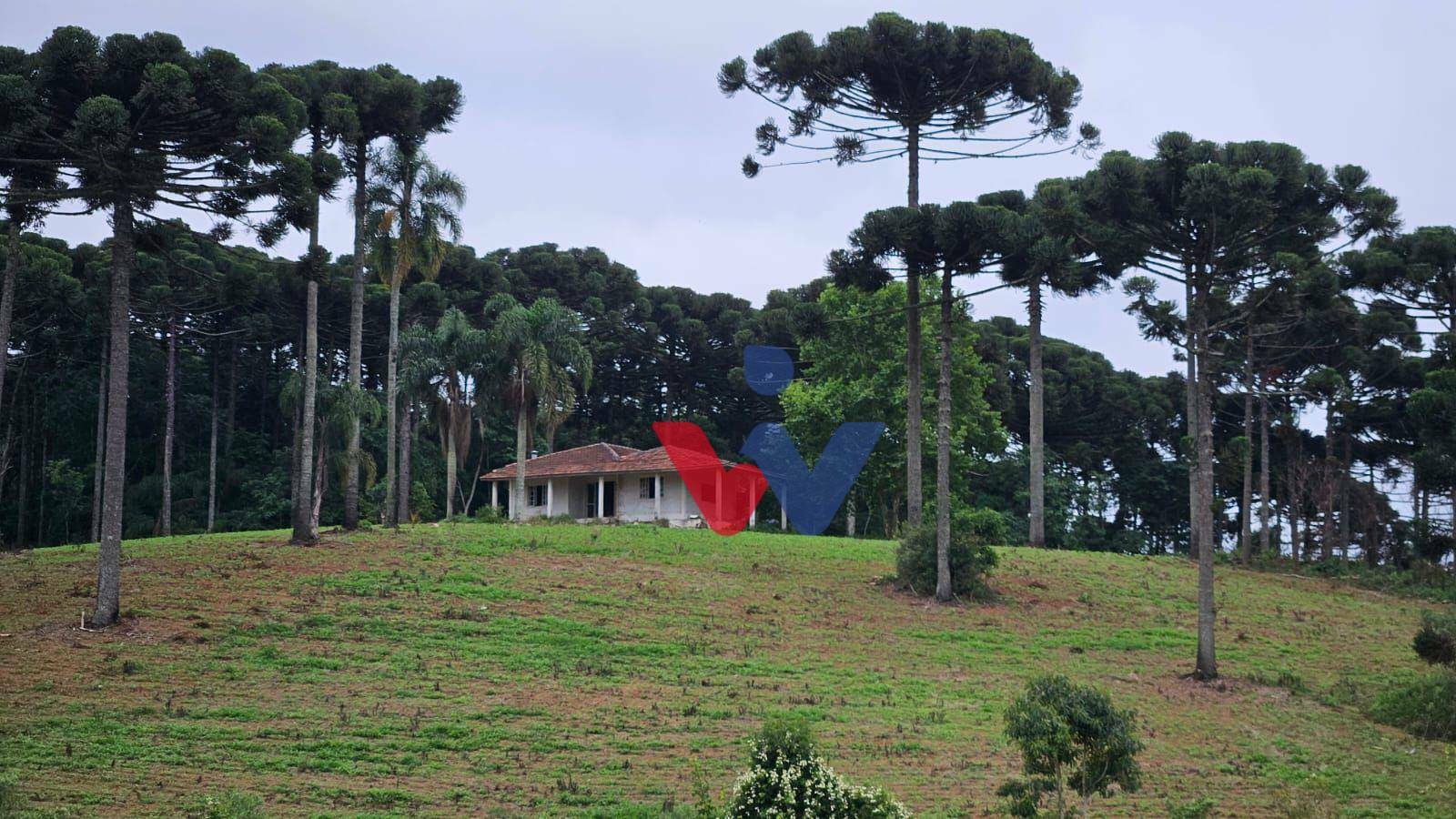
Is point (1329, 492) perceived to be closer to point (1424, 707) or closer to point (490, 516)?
point (1424, 707)

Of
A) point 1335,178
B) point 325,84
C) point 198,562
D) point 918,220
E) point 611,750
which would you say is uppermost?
point 325,84

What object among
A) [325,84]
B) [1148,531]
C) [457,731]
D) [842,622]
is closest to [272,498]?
[325,84]

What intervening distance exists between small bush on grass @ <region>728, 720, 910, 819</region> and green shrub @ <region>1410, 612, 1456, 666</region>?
14.1m

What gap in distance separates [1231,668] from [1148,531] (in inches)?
1661

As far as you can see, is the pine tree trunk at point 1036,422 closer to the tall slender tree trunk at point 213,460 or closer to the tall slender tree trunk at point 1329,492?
the tall slender tree trunk at point 1329,492

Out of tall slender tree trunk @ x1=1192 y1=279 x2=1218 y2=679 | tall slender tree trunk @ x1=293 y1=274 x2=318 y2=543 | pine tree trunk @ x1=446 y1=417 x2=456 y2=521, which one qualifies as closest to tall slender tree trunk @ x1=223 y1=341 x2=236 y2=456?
pine tree trunk @ x1=446 y1=417 x2=456 y2=521

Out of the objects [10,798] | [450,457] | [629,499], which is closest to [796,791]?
[10,798]

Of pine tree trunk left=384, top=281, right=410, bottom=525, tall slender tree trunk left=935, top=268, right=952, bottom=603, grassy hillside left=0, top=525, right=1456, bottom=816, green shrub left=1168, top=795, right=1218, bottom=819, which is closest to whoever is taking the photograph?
green shrub left=1168, top=795, right=1218, bottom=819

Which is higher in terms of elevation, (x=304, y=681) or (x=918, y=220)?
(x=918, y=220)

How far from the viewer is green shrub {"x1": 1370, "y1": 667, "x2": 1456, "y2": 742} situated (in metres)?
16.4

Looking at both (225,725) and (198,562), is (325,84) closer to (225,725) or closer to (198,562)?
(198,562)

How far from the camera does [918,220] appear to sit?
23578mm

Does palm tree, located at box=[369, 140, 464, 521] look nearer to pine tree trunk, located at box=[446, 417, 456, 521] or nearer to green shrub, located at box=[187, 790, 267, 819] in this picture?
pine tree trunk, located at box=[446, 417, 456, 521]

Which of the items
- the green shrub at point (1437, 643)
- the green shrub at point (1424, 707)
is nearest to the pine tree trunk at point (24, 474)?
the green shrub at point (1424, 707)
